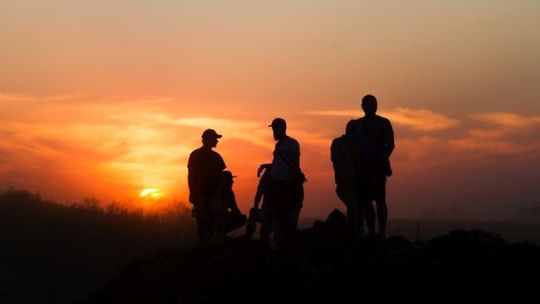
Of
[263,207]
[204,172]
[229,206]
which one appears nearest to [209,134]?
[204,172]

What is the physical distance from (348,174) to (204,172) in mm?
3261

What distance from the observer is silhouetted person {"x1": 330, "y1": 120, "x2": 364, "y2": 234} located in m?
13.9

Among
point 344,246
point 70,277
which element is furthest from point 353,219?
point 70,277

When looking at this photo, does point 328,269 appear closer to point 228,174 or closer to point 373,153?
point 373,153

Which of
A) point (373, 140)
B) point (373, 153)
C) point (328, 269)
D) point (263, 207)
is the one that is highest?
point (373, 140)

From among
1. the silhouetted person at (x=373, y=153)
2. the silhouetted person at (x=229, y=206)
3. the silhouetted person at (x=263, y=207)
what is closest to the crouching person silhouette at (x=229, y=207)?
the silhouetted person at (x=229, y=206)

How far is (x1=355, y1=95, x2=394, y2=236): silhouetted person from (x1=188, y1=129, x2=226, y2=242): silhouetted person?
11.3ft

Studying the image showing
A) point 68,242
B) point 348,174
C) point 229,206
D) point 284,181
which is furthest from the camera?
point 68,242

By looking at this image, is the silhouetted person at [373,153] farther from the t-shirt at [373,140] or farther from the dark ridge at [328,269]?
the dark ridge at [328,269]

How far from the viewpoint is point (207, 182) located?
16.0m

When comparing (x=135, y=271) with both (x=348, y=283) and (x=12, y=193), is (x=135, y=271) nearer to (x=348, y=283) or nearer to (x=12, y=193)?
(x=348, y=283)

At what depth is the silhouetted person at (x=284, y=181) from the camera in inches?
520

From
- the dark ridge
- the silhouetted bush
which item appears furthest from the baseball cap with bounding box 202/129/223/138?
the silhouetted bush

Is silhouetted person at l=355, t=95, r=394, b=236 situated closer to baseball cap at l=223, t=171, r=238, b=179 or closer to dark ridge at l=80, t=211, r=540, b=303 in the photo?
dark ridge at l=80, t=211, r=540, b=303
